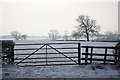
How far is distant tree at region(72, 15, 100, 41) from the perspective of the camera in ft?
157

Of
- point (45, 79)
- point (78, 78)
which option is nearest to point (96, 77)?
point (78, 78)

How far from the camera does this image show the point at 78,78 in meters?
5.93

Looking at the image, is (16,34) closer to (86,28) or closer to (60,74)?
(86,28)

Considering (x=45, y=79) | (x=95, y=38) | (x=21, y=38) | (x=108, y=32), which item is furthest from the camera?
(x=21, y=38)

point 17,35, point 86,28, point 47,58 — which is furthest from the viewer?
point 17,35

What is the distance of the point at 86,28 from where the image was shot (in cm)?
4784

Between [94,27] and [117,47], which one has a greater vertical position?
[94,27]

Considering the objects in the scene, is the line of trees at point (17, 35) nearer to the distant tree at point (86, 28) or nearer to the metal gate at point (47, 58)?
the distant tree at point (86, 28)

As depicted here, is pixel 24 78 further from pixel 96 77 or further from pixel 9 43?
pixel 9 43

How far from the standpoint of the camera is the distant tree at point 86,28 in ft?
157

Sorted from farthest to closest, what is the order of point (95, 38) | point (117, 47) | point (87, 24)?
point (95, 38), point (87, 24), point (117, 47)

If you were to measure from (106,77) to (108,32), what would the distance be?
54759 mm

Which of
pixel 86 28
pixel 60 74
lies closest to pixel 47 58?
pixel 60 74

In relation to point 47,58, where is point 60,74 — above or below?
below
